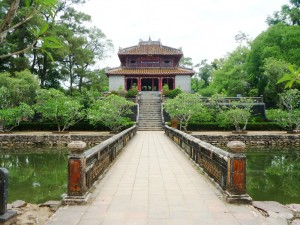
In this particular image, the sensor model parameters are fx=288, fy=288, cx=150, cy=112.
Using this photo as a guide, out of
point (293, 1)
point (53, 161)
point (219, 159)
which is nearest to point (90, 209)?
point (219, 159)

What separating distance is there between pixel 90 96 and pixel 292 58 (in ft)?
64.0

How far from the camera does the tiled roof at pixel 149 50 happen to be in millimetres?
37000

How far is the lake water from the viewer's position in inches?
324

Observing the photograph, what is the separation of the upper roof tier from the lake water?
2223cm

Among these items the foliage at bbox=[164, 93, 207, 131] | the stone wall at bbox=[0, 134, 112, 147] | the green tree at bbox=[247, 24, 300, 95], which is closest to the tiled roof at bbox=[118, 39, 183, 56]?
the green tree at bbox=[247, 24, 300, 95]

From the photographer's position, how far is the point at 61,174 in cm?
1112

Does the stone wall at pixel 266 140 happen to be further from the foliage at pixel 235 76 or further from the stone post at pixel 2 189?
the stone post at pixel 2 189

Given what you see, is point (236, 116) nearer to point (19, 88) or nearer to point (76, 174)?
point (19, 88)

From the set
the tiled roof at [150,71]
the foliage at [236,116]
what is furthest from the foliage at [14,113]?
the tiled roof at [150,71]

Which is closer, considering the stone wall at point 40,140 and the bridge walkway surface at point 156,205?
the bridge walkway surface at point 156,205

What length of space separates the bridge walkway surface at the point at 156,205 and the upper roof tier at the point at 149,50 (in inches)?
1221

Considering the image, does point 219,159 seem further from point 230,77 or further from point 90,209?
point 230,77

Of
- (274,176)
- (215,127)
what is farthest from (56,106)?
(274,176)

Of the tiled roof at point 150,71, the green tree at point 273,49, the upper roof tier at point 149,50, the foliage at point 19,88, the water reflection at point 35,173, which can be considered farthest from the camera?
the upper roof tier at point 149,50
